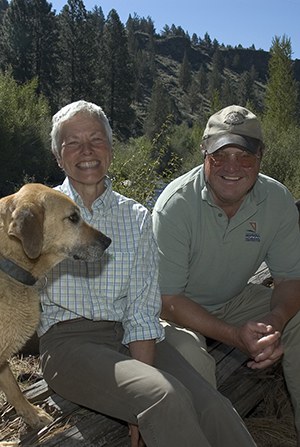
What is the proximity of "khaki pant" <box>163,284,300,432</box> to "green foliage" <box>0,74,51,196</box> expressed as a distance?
2980cm

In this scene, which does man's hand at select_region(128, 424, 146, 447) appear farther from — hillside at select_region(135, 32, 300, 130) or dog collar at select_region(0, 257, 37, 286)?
hillside at select_region(135, 32, 300, 130)

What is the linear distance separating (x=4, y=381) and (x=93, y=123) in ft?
5.41

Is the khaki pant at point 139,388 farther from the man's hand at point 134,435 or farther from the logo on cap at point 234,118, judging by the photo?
the logo on cap at point 234,118

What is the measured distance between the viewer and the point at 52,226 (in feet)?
10.0

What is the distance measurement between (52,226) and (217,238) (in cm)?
117

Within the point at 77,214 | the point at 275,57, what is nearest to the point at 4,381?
the point at 77,214

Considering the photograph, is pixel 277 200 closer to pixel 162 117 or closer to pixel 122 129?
pixel 122 129

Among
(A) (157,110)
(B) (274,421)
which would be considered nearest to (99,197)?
(B) (274,421)

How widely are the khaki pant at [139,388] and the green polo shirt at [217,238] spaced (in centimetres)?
67

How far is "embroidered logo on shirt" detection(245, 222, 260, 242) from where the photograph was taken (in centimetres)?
360

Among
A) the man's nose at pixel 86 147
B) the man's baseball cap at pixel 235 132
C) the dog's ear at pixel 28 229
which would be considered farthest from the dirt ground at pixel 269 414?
the man's baseball cap at pixel 235 132

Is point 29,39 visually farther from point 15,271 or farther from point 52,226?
point 15,271

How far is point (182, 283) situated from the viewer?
351cm

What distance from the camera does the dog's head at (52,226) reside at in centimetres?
279
